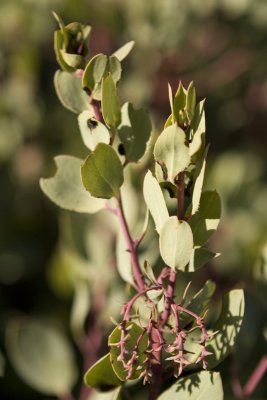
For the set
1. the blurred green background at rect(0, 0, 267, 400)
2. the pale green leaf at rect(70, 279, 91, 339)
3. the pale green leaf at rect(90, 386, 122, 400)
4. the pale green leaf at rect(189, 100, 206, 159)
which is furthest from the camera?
the blurred green background at rect(0, 0, 267, 400)

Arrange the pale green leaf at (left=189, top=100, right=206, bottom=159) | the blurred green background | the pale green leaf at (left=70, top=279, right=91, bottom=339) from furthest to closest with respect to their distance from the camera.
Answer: the blurred green background
the pale green leaf at (left=70, top=279, right=91, bottom=339)
the pale green leaf at (left=189, top=100, right=206, bottom=159)

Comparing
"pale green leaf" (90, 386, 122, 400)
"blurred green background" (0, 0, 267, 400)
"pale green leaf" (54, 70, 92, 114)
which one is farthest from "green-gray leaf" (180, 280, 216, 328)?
"blurred green background" (0, 0, 267, 400)

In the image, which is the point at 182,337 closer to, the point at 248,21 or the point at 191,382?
the point at 191,382

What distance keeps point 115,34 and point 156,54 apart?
0.12m

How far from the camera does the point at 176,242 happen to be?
0.60m

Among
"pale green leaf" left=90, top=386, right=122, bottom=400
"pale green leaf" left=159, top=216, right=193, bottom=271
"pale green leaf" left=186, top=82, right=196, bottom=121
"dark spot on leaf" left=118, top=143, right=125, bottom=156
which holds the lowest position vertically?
"pale green leaf" left=90, top=386, right=122, bottom=400

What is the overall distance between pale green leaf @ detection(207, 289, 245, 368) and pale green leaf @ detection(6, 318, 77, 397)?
366 millimetres

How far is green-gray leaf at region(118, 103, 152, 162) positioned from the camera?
702 millimetres

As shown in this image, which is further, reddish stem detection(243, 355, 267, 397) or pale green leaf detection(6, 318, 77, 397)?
pale green leaf detection(6, 318, 77, 397)

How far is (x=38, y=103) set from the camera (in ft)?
5.36

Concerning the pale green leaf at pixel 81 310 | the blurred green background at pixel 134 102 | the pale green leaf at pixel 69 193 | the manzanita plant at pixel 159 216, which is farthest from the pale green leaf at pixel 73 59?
the blurred green background at pixel 134 102

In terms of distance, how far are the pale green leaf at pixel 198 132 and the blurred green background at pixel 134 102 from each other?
2.53ft

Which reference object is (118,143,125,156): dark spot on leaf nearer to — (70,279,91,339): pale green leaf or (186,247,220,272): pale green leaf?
(186,247,220,272): pale green leaf

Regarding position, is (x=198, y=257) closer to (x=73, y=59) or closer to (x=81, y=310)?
(x=73, y=59)
